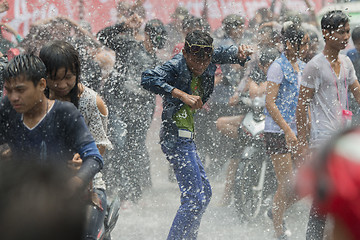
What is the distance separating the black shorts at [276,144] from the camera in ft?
17.9

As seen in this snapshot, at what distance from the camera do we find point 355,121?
710cm

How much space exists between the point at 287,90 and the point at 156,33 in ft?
7.74

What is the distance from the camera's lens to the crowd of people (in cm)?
304

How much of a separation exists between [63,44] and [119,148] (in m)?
3.73

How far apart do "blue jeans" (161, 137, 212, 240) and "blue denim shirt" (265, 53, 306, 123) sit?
108cm

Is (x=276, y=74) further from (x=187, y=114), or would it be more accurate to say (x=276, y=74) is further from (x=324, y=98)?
(x=187, y=114)

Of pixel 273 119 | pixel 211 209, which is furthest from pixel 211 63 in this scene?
pixel 211 209

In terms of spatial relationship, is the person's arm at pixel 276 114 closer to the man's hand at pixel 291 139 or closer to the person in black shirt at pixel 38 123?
the man's hand at pixel 291 139

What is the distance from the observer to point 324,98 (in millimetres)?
4840

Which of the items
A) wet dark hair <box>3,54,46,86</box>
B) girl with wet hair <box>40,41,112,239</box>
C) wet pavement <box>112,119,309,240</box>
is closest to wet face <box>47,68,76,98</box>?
girl with wet hair <box>40,41,112,239</box>

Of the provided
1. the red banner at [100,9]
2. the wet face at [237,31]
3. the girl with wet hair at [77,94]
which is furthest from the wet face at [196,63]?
the red banner at [100,9]

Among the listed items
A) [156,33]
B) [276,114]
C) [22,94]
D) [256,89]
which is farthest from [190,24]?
[22,94]

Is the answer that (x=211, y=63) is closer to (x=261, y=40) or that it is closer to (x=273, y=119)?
(x=273, y=119)

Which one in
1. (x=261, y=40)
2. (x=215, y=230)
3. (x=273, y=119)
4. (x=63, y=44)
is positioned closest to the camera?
(x=63, y=44)
